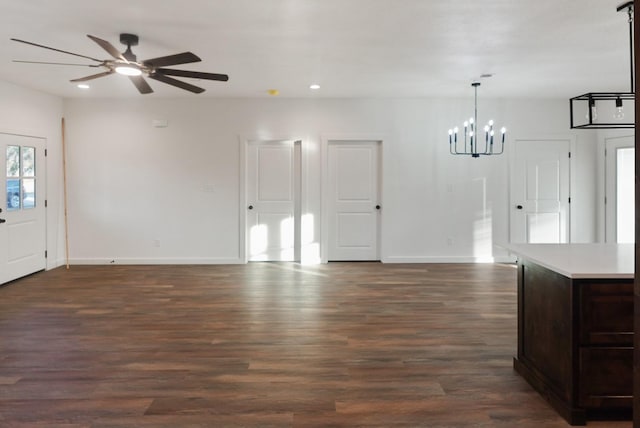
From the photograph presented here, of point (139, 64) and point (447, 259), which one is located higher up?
point (139, 64)

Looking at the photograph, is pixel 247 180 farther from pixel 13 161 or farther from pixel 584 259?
pixel 584 259

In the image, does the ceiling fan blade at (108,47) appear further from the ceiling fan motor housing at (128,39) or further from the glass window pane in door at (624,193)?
the glass window pane in door at (624,193)

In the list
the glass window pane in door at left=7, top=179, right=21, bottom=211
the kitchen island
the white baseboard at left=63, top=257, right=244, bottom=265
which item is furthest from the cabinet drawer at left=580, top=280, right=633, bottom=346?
the glass window pane in door at left=7, top=179, right=21, bottom=211

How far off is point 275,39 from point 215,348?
273cm

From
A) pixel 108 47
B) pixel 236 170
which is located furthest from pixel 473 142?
pixel 108 47

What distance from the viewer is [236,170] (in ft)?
23.6

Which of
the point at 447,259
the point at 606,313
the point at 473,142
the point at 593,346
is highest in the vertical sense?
the point at 473,142

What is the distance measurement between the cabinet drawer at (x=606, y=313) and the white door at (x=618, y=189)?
17.6 feet

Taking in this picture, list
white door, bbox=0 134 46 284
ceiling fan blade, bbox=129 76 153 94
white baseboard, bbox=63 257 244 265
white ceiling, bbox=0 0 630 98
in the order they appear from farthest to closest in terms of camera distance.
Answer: white baseboard, bbox=63 257 244 265, white door, bbox=0 134 46 284, ceiling fan blade, bbox=129 76 153 94, white ceiling, bbox=0 0 630 98

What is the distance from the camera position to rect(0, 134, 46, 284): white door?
5820 mm

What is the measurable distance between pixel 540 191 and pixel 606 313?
17.9 ft

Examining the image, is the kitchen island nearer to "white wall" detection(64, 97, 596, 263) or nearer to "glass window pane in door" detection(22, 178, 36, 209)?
"white wall" detection(64, 97, 596, 263)

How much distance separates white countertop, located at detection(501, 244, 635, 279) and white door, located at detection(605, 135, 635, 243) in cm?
440

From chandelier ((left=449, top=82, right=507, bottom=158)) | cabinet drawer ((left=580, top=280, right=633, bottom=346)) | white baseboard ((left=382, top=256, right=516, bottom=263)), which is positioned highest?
chandelier ((left=449, top=82, right=507, bottom=158))
